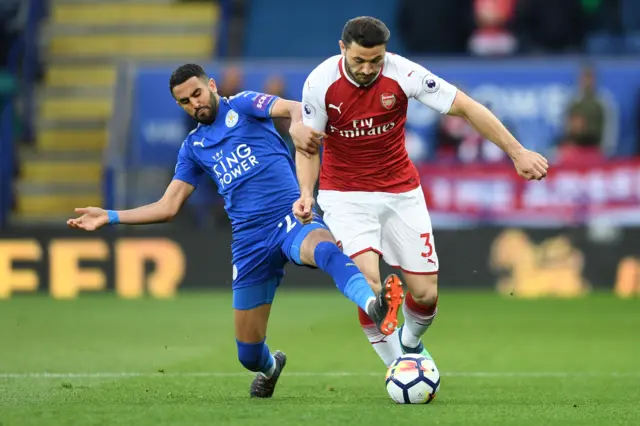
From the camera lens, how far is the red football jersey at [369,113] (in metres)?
7.98

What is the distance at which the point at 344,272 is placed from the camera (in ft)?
24.6

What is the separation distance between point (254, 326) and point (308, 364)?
7.85ft

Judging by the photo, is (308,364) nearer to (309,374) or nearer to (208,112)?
(309,374)

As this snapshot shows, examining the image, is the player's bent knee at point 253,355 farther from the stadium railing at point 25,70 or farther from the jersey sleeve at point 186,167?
the stadium railing at point 25,70

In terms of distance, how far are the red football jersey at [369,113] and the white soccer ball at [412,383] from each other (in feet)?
4.17

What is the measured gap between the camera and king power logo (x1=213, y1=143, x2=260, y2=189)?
27.2 ft

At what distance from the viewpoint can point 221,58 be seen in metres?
21.9

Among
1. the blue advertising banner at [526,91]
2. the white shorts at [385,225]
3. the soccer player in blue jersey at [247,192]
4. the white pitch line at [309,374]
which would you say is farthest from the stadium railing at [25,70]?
the white shorts at [385,225]

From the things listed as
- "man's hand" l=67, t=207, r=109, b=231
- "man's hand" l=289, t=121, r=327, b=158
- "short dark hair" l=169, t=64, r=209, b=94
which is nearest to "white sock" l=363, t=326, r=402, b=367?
"man's hand" l=289, t=121, r=327, b=158

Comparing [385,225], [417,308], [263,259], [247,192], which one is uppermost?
[247,192]

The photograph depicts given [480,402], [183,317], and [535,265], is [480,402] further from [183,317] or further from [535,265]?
[535,265]

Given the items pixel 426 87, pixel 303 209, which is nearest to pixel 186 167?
pixel 303 209

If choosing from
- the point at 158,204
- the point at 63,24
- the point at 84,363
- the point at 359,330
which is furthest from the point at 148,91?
the point at 158,204

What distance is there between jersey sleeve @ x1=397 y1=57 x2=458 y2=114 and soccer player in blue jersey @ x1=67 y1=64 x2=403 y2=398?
66 cm
